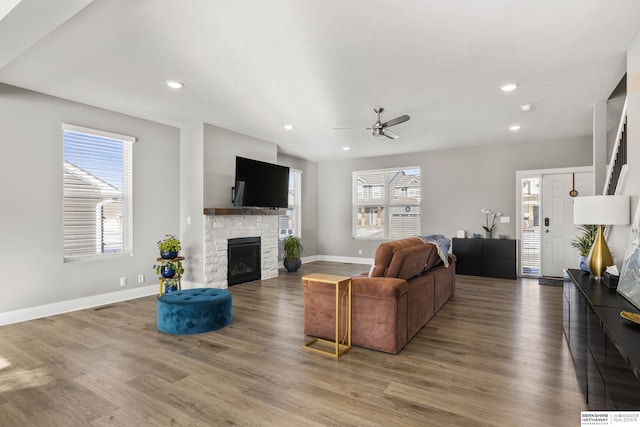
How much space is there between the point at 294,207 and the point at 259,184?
2509 millimetres

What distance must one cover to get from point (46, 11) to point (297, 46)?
1.81 meters

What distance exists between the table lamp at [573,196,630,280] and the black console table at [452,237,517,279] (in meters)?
3.86

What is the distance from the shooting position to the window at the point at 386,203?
8062mm

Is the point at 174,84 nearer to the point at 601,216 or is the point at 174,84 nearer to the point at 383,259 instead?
the point at 383,259

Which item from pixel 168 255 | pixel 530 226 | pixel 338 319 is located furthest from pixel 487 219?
pixel 168 255

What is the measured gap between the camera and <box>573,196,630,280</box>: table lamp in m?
2.68

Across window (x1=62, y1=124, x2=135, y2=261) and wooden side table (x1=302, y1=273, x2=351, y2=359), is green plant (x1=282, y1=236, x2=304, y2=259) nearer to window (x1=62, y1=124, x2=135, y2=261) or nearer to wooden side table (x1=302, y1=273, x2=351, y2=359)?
window (x1=62, y1=124, x2=135, y2=261)

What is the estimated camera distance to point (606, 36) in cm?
283

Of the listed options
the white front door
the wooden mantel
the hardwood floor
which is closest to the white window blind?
the white front door

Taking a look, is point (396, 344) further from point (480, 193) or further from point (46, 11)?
point (480, 193)

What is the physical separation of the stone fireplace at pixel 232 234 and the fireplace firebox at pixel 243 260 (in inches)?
2.9

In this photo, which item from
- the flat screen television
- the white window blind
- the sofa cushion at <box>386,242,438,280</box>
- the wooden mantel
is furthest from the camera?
the white window blind

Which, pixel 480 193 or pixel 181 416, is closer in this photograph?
pixel 181 416

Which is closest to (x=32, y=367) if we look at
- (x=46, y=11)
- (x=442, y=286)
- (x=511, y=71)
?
(x=46, y=11)
